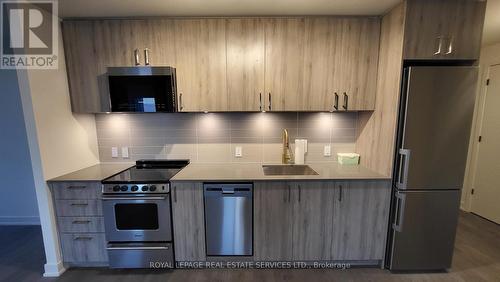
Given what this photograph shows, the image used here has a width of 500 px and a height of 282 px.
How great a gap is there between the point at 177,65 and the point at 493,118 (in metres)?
4.16

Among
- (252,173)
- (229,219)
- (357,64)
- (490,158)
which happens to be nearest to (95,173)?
(229,219)

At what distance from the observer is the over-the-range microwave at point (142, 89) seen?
6.51ft

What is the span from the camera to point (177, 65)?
2088 millimetres

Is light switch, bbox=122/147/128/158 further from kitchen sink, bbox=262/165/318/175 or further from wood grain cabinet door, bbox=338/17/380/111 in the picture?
wood grain cabinet door, bbox=338/17/380/111

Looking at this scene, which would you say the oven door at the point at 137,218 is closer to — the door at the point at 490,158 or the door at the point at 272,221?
the door at the point at 272,221

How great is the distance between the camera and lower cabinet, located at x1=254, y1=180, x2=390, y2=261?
6.38 ft

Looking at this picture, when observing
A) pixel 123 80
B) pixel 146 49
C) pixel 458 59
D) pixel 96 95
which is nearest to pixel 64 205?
pixel 96 95

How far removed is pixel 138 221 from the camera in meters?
1.97

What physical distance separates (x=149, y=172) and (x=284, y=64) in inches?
72.8

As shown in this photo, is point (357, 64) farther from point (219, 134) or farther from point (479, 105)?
point (479, 105)

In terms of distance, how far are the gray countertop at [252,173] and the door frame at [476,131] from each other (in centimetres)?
220

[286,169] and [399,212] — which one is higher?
[286,169]

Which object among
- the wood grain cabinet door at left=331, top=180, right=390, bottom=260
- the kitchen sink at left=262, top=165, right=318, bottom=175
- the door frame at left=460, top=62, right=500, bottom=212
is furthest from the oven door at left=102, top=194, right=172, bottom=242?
the door frame at left=460, top=62, right=500, bottom=212

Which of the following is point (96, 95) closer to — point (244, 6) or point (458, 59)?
point (244, 6)
